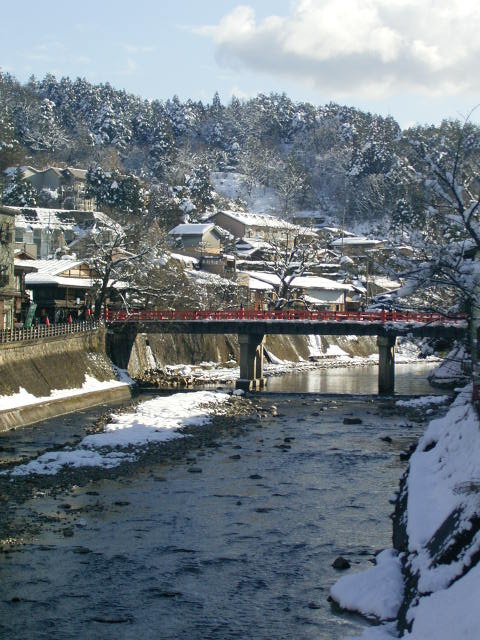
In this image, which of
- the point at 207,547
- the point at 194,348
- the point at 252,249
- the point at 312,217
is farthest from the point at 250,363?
the point at 312,217

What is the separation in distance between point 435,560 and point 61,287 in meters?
46.5

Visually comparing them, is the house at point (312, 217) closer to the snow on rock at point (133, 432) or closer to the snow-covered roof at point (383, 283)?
the snow-covered roof at point (383, 283)

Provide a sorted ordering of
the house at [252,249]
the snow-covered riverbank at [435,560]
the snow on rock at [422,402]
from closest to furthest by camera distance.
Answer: the snow-covered riverbank at [435,560], the snow on rock at [422,402], the house at [252,249]

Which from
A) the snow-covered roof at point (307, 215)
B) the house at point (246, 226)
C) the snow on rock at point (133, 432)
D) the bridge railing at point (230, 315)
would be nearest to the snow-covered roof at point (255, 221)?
the house at point (246, 226)

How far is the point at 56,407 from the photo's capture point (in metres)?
36.8

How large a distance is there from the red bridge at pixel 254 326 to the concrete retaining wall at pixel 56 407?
665 centimetres

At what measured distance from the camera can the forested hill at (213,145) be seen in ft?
378

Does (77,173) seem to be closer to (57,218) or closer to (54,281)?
(57,218)

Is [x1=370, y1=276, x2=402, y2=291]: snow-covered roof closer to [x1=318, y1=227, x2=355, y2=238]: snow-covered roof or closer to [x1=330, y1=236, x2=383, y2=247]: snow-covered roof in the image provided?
[x1=330, y1=236, x2=383, y2=247]: snow-covered roof

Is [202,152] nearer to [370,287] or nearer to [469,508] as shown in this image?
[370,287]

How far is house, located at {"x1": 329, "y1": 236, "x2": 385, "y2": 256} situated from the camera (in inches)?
4131

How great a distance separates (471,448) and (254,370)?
3662 cm

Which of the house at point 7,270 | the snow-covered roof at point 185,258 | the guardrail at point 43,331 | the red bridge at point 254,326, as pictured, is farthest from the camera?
the snow-covered roof at point 185,258

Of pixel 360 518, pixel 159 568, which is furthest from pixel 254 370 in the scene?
pixel 159 568
